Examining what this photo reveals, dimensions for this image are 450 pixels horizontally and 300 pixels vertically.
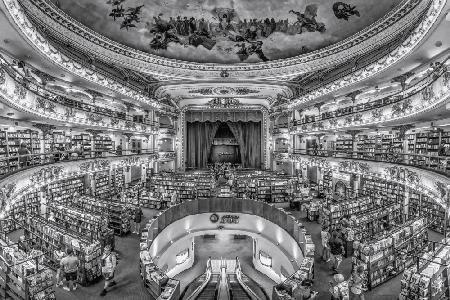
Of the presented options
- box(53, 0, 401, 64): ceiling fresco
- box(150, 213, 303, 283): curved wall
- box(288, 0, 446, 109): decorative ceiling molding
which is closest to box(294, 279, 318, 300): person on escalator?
box(150, 213, 303, 283): curved wall

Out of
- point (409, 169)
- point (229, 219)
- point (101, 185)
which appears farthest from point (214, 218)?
point (409, 169)

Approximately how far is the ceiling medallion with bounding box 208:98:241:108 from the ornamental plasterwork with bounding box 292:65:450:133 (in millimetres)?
10616

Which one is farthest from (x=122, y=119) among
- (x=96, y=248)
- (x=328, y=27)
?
(x=328, y=27)

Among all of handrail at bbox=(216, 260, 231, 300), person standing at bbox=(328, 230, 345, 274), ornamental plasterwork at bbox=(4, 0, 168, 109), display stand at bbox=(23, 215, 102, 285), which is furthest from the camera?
handrail at bbox=(216, 260, 231, 300)

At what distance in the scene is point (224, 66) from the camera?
1620 centimetres

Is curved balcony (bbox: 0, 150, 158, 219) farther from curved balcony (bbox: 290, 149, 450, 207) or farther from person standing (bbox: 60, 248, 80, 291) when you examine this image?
curved balcony (bbox: 290, 149, 450, 207)

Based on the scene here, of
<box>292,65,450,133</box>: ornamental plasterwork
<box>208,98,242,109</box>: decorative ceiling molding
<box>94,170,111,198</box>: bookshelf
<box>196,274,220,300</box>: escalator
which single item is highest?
<box>208,98,242,109</box>: decorative ceiling molding

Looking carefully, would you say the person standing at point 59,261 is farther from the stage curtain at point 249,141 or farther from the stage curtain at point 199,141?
the stage curtain at point 249,141

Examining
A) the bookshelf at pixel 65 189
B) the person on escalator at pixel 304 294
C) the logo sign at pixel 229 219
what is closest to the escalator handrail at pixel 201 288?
the logo sign at pixel 229 219

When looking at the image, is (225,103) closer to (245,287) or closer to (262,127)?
(262,127)

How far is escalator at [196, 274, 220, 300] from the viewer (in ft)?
35.6

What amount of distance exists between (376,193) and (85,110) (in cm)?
1491

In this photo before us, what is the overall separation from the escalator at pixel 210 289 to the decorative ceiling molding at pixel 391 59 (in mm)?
11696

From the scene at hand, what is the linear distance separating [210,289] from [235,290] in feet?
3.79
